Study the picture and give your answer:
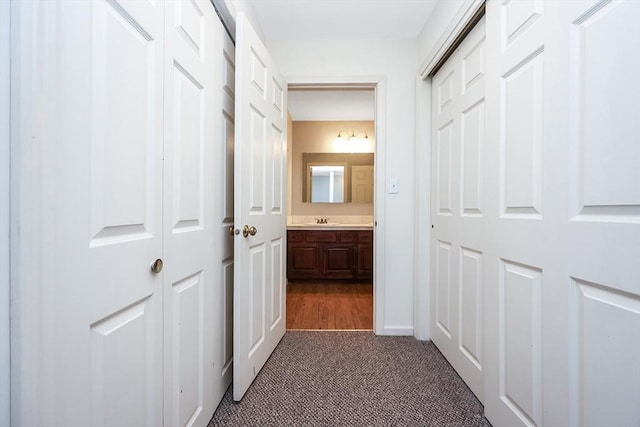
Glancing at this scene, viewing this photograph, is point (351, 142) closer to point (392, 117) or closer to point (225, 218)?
point (392, 117)

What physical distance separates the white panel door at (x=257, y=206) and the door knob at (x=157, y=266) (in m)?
0.50

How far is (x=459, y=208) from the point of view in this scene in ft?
5.41

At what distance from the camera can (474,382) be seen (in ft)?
4.83

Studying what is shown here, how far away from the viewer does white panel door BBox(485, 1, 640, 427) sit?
714 mm

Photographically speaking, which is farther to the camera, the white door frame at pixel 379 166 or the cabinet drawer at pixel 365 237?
the cabinet drawer at pixel 365 237

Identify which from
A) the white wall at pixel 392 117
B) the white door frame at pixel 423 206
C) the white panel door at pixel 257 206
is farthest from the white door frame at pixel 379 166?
the white panel door at pixel 257 206

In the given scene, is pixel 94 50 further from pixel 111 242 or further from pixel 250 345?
Result: pixel 250 345

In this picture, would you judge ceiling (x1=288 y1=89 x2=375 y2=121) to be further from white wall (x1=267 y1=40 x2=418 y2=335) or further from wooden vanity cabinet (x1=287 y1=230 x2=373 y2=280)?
wooden vanity cabinet (x1=287 y1=230 x2=373 y2=280)

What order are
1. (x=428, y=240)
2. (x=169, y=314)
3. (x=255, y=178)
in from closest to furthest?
(x=169, y=314), (x=255, y=178), (x=428, y=240)

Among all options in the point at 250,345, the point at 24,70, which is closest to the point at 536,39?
the point at 24,70

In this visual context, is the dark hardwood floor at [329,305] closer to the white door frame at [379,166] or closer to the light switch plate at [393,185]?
the white door frame at [379,166]

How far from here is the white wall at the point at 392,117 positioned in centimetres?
220

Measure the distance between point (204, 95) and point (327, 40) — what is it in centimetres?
141

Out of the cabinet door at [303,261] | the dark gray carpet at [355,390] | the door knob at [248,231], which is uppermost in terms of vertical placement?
the door knob at [248,231]
